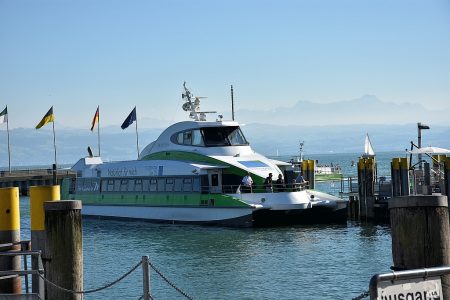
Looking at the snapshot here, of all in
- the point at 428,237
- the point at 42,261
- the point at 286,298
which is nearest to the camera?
the point at 428,237

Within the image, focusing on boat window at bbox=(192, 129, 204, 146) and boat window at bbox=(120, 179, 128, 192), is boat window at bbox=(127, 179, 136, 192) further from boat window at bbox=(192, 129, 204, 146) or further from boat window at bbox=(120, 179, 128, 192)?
boat window at bbox=(192, 129, 204, 146)

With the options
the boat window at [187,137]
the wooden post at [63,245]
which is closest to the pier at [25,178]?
the boat window at [187,137]

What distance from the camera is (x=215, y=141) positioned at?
111 feet

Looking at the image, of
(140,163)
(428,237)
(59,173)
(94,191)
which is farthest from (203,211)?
(59,173)

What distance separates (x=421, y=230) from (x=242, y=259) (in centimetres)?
1689

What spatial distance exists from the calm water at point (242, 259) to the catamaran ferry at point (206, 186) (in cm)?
69

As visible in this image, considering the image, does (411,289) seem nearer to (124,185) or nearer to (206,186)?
(206,186)

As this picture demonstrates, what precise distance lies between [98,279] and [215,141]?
45.0 ft

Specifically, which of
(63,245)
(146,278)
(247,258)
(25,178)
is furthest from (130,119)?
(146,278)

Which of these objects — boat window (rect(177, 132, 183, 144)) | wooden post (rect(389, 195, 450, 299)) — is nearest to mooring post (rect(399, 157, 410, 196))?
boat window (rect(177, 132, 183, 144))

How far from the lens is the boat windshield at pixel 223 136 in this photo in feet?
111

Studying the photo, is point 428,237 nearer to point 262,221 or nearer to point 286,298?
point 286,298

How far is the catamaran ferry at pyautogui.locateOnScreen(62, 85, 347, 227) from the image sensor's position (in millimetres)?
30703

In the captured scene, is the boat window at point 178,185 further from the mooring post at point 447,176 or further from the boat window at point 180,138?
the mooring post at point 447,176
